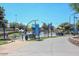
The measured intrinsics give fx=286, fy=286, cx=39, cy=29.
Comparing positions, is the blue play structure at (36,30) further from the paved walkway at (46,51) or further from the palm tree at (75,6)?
the paved walkway at (46,51)

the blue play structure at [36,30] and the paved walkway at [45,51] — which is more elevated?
the blue play structure at [36,30]

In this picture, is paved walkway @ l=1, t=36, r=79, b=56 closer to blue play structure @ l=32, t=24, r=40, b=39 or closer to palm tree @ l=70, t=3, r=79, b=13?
palm tree @ l=70, t=3, r=79, b=13

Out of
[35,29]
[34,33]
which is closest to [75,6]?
[35,29]

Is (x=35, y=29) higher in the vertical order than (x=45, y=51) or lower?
higher

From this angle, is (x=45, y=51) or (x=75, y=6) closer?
(x=45, y=51)

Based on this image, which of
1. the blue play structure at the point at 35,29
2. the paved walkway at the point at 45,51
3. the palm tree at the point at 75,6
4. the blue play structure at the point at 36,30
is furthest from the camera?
the blue play structure at the point at 36,30

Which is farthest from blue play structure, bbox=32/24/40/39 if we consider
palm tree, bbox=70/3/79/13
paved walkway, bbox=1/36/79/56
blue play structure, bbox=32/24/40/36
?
paved walkway, bbox=1/36/79/56

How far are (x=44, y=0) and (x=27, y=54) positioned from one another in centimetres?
306

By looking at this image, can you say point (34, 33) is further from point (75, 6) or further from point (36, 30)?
point (75, 6)

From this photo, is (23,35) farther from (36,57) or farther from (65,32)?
(36,57)

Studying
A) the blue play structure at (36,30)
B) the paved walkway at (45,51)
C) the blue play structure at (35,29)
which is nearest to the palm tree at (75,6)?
the blue play structure at (35,29)

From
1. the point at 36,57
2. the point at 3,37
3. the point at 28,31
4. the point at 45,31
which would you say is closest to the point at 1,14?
the point at 3,37

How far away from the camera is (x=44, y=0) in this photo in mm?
15117

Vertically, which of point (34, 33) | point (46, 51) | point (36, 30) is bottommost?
point (46, 51)
